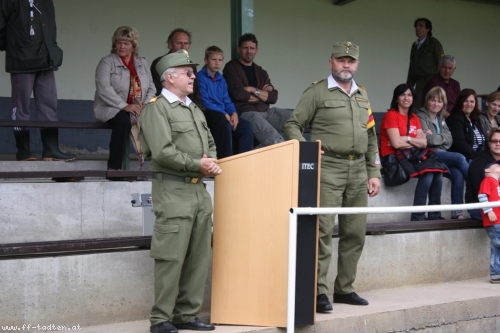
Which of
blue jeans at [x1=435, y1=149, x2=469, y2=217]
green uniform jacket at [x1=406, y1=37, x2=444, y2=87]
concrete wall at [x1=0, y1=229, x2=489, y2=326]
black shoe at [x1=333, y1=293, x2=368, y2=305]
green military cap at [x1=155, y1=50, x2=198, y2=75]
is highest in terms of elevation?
green uniform jacket at [x1=406, y1=37, x2=444, y2=87]

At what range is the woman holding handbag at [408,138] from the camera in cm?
665

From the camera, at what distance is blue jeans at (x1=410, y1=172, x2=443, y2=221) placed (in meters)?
6.64

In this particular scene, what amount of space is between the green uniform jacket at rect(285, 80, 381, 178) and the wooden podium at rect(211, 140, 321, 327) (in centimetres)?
58

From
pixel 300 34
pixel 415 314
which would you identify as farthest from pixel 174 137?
pixel 300 34

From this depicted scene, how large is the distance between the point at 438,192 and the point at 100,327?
3603 millimetres

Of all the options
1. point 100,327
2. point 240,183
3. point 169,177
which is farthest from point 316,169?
point 100,327

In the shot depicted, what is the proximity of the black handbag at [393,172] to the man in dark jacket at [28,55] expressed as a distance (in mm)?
3048

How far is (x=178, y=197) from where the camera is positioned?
411 centimetres

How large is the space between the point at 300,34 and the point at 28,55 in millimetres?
5221

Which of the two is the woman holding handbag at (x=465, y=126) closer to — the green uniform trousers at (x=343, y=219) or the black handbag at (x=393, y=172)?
the black handbag at (x=393, y=172)

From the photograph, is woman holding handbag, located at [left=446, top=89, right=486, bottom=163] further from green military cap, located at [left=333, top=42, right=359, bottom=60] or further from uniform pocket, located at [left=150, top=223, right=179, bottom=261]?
uniform pocket, located at [left=150, top=223, right=179, bottom=261]

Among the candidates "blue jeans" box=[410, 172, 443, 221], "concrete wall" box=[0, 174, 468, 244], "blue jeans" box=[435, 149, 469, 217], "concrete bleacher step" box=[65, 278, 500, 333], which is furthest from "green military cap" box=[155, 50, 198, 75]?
"blue jeans" box=[435, 149, 469, 217]

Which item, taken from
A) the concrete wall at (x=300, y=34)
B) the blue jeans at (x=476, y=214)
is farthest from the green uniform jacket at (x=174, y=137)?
the concrete wall at (x=300, y=34)

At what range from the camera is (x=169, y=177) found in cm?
414
